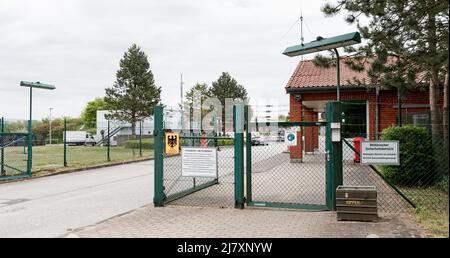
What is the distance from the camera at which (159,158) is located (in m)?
9.74

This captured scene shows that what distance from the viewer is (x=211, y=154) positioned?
962cm

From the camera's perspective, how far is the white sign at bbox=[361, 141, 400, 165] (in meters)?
8.52

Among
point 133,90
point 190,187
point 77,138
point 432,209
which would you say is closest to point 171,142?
point 190,187

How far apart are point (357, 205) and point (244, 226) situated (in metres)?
2.07

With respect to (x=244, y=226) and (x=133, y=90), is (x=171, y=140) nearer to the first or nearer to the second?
(x=244, y=226)

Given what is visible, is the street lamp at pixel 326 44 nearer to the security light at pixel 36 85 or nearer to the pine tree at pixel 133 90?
the security light at pixel 36 85

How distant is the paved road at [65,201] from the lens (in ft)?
26.4

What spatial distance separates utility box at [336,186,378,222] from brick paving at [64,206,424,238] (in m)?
0.17

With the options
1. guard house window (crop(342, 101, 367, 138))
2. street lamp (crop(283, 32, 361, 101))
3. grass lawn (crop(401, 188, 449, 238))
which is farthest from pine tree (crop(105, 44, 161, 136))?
grass lawn (crop(401, 188, 449, 238))

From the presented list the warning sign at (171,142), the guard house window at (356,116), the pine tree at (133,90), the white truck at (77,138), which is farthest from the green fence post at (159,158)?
the white truck at (77,138)

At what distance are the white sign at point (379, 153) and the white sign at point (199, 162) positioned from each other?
3.15m

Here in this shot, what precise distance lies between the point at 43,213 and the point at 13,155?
46.9 ft
